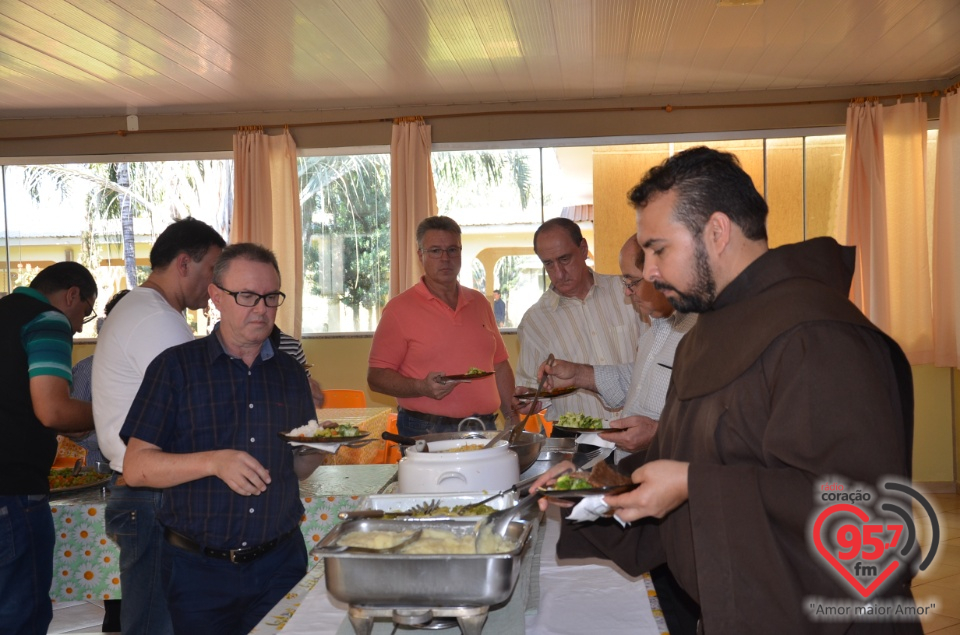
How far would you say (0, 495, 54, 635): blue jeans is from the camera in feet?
8.89

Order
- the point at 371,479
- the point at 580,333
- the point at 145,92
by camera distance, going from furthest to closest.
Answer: the point at 145,92
the point at 580,333
the point at 371,479

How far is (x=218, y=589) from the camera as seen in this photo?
2.06m

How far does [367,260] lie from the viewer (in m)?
7.16

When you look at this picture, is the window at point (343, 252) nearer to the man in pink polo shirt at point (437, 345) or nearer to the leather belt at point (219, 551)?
the man in pink polo shirt at point (437, 345)

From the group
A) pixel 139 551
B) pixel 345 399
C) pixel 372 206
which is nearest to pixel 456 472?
pixel 139 551

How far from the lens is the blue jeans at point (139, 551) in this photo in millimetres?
2455

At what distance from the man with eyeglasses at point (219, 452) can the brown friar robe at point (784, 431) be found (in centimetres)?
108

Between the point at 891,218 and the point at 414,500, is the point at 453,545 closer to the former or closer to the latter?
the point at 414,500

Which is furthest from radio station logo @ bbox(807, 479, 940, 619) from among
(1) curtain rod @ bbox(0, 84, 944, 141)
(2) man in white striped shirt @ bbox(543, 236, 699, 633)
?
(1) curtain rod @ bbox(0, 84, 944, 141)

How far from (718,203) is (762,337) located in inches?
10.5

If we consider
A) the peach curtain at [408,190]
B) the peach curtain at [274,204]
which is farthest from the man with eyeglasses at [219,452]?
the peach curtain at [274,204]

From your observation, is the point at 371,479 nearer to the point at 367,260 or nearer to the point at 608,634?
the point at 608,634

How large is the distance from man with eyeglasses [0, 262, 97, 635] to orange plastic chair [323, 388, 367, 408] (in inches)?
117

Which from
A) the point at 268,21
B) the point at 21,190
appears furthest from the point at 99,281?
the point at 268,21
